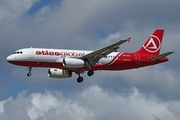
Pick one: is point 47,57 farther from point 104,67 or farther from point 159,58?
point 159,58

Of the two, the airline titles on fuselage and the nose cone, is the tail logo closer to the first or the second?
the airline titles on fuselage

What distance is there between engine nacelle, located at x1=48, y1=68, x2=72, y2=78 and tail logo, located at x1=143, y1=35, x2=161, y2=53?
14410 millimetres

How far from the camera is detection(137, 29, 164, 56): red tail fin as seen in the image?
10461cm

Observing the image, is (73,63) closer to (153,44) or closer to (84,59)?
(84,59)

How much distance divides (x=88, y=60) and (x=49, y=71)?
324 inches

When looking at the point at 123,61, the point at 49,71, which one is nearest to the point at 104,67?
the point at 123,61

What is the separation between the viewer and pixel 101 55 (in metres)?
97.3

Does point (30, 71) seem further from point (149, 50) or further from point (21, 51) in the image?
point (149, 50)

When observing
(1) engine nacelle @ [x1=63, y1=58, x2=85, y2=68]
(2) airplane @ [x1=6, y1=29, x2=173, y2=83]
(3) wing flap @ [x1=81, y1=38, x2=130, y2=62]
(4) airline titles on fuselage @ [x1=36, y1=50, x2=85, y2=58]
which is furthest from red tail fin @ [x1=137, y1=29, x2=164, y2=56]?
(1) engine nacelle @ [x1=63, y1=58, x2=85, y2=68]

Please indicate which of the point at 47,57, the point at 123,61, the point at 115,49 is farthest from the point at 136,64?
the point at 47,57

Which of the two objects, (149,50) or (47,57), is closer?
(47,57)

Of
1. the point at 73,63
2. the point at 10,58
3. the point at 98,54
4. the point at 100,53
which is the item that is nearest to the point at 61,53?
the point at 73,63

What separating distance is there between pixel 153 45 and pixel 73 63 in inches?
700

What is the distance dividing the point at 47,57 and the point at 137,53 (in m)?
16.8
